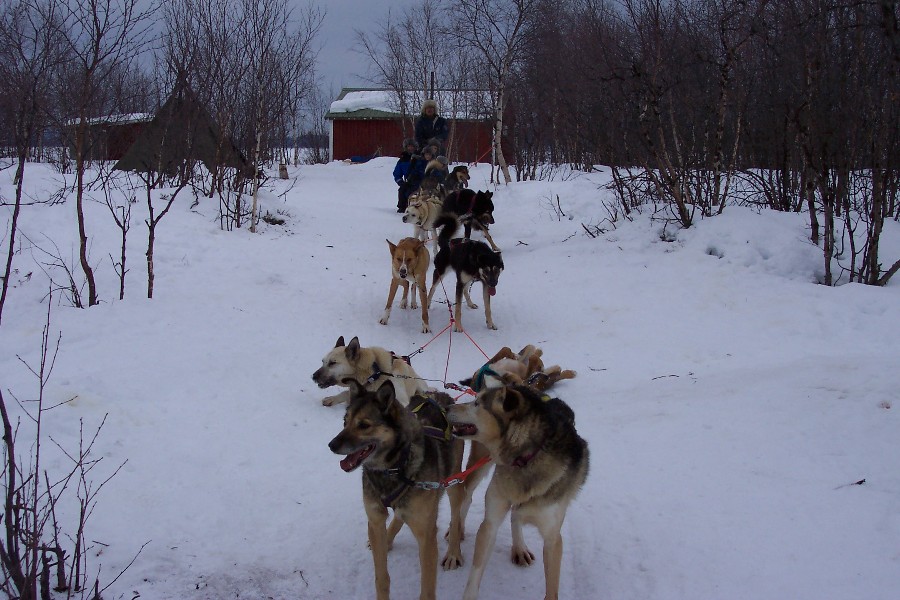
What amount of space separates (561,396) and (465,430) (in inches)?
109

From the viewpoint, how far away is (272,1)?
10.7 meters

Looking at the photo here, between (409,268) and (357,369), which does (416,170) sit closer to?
(409,268)

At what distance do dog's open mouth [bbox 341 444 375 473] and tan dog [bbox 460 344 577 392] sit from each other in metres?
0.82

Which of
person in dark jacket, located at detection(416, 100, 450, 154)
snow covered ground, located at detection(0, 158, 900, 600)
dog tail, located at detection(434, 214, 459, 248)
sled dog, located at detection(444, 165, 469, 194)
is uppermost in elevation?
person in dark jacket, located at detection(416, 100, 450, 154)

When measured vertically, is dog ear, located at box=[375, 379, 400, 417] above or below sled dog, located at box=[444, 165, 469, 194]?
below

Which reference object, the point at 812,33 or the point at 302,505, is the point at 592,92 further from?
the point at 302,505

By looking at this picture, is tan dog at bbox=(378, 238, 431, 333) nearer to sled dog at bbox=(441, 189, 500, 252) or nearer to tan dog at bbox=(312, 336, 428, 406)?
tan dog at bbox=(312, 336, 428, 406)

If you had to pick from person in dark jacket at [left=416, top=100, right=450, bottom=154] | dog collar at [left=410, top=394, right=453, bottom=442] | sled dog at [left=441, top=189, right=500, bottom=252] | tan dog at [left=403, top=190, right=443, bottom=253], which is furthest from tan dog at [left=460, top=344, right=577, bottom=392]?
person in dark jacket at [left=416, top=100, right=450, bottom=154]

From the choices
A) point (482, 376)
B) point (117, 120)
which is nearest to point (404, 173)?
point (117, 120)

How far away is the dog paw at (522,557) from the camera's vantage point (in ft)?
10.4

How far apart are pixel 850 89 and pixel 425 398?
6303 mm

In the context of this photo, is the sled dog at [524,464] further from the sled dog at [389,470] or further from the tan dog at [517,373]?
the tan dog at [517,373]

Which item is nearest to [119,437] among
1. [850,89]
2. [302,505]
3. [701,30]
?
[302,505]

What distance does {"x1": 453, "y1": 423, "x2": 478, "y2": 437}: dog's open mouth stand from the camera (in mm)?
2825
